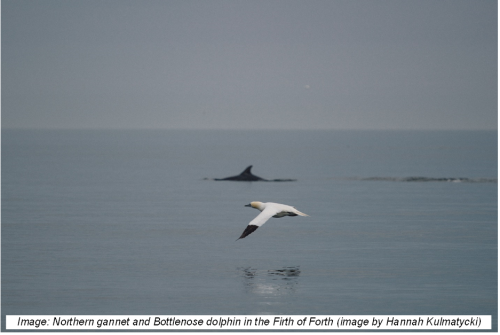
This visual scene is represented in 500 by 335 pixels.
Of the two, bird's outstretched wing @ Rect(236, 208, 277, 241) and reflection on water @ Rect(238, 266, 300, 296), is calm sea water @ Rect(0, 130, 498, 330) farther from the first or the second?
bird's outstretched wing @ Rect(236, 208, 277, 241)

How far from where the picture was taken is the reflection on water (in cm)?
3428

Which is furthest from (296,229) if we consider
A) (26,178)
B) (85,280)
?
(26,178)

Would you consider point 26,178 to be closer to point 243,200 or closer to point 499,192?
point 243,200

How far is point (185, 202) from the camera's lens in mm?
72688

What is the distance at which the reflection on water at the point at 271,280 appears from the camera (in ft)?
112

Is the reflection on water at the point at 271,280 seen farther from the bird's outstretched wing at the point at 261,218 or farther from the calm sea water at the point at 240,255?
the bird's outstretched wing at the point at 261,218
